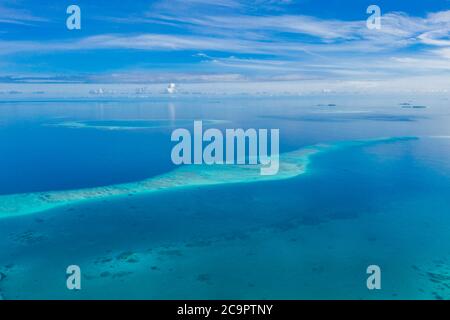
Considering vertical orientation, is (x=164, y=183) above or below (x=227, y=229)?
above

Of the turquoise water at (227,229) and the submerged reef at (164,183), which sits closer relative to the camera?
the turquoise water at (227,229)

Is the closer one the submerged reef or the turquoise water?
the turquoise water

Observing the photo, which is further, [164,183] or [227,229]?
[164,183]
